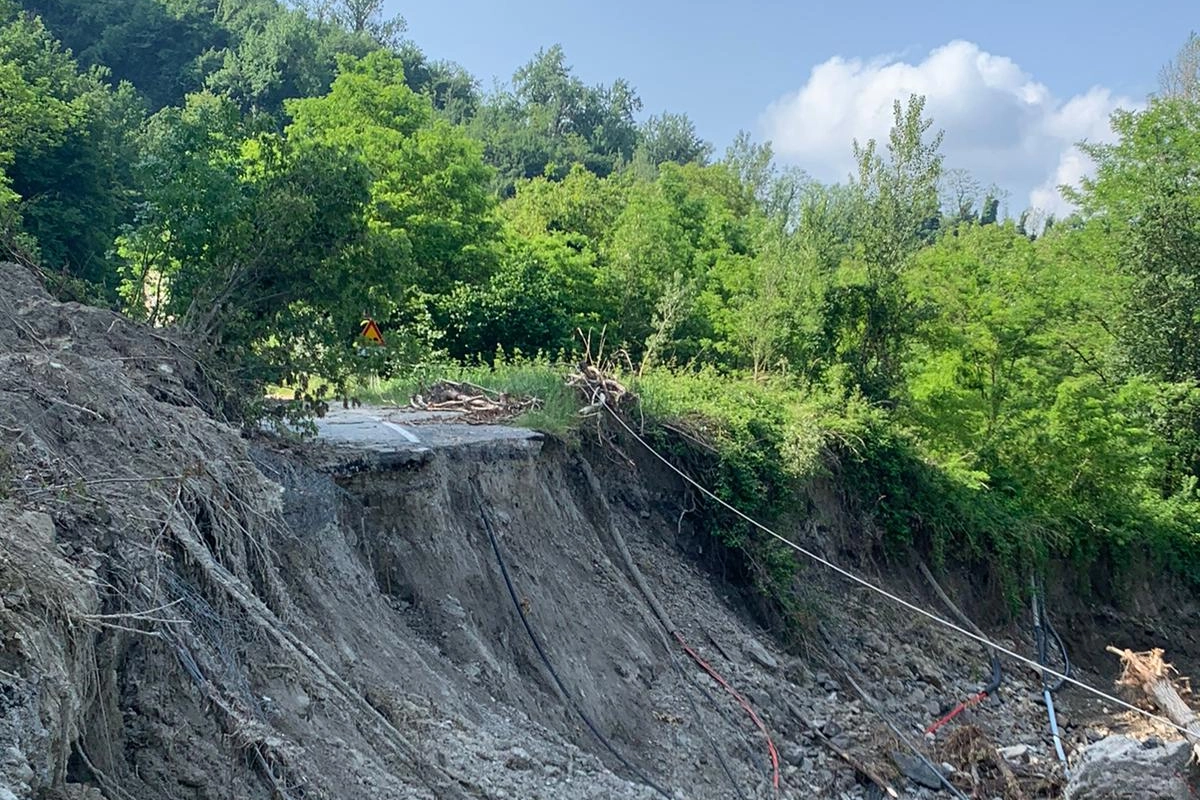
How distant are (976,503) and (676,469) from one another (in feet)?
27.9

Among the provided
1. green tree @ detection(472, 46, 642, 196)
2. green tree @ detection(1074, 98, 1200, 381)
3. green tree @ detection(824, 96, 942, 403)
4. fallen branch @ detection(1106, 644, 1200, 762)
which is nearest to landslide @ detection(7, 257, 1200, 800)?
fallen branch @ detection(1106, 644, 1200, 762)

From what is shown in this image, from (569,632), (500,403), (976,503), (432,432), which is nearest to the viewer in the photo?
(569,632)

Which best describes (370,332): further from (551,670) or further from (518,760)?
(518,760)

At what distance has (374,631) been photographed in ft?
29.6

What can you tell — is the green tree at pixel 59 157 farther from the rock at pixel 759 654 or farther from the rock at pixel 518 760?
the rock at pixel 518 760

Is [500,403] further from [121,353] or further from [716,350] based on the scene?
[716,350]

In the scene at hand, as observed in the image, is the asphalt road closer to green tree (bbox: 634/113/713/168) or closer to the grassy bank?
the grassy bank

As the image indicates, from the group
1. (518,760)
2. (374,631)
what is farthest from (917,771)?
(374,631)

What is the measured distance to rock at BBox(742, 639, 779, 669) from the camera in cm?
1448

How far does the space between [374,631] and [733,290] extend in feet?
65.0

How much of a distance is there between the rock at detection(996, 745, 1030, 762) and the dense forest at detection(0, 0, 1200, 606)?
403cm

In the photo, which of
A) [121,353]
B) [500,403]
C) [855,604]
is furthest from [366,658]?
[855,604]

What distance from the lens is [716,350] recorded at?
24.8 meters

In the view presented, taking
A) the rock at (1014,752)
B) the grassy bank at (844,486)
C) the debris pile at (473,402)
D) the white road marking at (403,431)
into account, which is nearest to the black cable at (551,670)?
the white road marking at (403,431)
